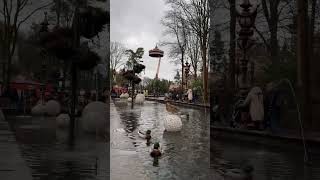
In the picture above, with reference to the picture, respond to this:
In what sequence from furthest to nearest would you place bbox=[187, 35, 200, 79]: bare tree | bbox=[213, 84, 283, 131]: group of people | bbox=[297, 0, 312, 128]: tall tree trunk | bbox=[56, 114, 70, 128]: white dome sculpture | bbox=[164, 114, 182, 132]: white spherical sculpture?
bbox=[187, 35, 200, 79]: bare tree → bbox=[164, 114, 182, 132]: white spherical sculpture → bbox=[213, 84, 283, 131]: group of people → bbox=[297, 0, 312, 128]: tall tree trunk → bbox=[56, 114, 70, 128]: white dome sculpture

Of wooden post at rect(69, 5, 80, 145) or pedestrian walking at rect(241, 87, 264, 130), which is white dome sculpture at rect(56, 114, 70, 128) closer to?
wooden post at rect(69, 5, 80, 145)

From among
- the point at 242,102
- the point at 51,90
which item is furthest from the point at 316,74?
the point at 51,90

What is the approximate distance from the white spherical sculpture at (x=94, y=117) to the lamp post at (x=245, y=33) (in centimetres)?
256

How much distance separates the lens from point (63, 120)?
7.52 metres

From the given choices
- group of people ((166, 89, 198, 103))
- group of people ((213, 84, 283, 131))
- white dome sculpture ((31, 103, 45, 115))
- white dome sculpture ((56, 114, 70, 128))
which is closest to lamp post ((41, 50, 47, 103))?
white dome sculpture ((31, 103, 45, 115))

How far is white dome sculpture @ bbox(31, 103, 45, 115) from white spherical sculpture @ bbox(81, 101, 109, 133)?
67 cm

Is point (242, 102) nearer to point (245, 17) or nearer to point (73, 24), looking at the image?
point (245, 17)

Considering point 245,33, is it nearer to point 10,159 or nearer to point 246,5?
point 246,5

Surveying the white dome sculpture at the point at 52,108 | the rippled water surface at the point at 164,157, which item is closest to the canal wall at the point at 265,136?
the rippled water surface at the point at 164,157

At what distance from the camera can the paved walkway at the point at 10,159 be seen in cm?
607

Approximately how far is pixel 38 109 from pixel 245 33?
3819mm

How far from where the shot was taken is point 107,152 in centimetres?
717

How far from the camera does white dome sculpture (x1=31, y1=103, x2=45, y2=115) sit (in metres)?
7.55

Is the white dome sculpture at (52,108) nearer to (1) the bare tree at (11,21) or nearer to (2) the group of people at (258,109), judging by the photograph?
(1) the bare tree at (11,21)
